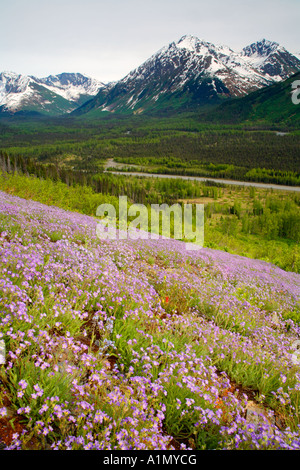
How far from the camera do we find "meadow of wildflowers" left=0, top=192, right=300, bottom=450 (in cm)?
269

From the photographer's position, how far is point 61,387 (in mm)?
2920

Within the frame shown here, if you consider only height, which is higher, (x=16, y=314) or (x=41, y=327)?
(x=16, y=314)

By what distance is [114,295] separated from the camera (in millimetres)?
5039

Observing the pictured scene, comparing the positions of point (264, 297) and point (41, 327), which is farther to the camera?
point (264, 297)

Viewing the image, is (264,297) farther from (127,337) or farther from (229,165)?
(229,165)

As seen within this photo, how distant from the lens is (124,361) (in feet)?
12.5

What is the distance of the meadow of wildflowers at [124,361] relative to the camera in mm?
2688

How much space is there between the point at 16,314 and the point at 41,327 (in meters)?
0.39
